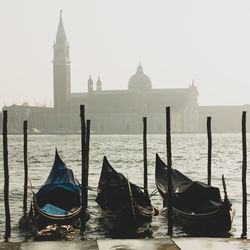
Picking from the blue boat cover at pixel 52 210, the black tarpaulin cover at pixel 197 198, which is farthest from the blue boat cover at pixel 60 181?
the black tarpaulin cover at pixel 197 198

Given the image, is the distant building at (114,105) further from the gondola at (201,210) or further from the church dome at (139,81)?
the gondola at (201,210)

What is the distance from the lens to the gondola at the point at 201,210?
10.0m

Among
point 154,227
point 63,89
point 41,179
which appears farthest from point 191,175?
point 63,89

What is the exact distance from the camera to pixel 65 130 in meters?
102

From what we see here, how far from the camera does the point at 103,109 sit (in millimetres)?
102438

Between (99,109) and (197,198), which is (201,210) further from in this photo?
(99,109)

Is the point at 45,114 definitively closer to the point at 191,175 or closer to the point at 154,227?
the point at 191,175

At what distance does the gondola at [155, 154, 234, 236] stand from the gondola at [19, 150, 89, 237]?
177cm

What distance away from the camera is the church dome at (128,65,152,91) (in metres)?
110

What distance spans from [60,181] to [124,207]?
1.91 meters

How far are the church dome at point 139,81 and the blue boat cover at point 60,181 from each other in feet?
317

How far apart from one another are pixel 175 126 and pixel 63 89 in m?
19.2

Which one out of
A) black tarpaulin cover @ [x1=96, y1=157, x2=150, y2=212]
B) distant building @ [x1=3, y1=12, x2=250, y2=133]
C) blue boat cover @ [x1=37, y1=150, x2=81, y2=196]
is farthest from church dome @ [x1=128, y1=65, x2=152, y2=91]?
black tarpaulin cover @ [x1=96, y1=157, x2=150, y2=212]

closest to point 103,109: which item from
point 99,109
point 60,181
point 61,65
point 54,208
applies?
point 99,109
